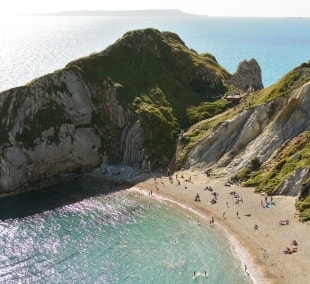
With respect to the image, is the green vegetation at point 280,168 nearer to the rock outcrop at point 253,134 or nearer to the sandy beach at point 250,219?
the rock outcrop at point 253,134

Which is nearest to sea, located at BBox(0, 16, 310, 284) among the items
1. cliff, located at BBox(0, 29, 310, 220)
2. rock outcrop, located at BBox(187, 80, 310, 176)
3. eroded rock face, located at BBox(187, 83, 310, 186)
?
cliff, located at BBox(0, 29, 310, 220)

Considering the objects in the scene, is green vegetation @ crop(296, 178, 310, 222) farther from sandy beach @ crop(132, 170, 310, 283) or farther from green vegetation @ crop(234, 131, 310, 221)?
green vegetation @ crop(234, 131, 310, 221)

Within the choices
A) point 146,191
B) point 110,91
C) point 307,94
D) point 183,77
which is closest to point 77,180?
point 146,191

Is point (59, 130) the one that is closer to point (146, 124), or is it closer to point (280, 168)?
point (146, 124)

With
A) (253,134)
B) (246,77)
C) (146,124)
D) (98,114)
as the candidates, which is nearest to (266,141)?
(253,134)

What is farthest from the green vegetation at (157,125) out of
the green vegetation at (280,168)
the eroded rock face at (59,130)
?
the green vegetation at (280,168)
